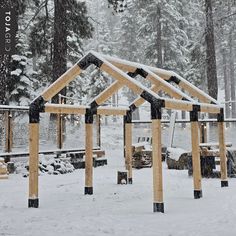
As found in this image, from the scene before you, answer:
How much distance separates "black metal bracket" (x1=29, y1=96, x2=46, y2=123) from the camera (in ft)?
27.2

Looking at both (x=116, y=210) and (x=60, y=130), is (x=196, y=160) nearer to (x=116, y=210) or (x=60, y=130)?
(x=116, y=210)

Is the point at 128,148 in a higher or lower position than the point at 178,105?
lower

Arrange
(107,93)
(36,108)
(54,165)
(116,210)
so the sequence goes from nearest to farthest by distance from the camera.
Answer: (116,210) → (36,108) → (107,93) → (54,165)

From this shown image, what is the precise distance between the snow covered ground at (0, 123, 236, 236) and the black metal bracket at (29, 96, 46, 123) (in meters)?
1.86

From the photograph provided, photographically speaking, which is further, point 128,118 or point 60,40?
point 60,40

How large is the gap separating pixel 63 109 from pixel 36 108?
1.12 meters

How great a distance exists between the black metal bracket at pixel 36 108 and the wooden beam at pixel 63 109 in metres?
0.26

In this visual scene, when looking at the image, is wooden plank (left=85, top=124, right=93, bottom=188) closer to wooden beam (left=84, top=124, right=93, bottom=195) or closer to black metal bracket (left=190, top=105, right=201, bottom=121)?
wooden beam (left=84, top=124, right=93, bottom=195)

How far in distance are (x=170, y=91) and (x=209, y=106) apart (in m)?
1.45

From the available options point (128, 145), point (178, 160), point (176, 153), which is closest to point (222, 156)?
point (128, 145)

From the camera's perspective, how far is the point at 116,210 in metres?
7.60

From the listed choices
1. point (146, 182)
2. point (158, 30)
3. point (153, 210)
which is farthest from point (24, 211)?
point (158, 30)

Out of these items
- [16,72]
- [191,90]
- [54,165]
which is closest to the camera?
[191,90]

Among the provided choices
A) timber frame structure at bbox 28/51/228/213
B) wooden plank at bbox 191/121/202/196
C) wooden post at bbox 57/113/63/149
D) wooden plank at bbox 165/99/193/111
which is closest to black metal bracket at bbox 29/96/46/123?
timber frame structure at bbox 28/51/228/213
